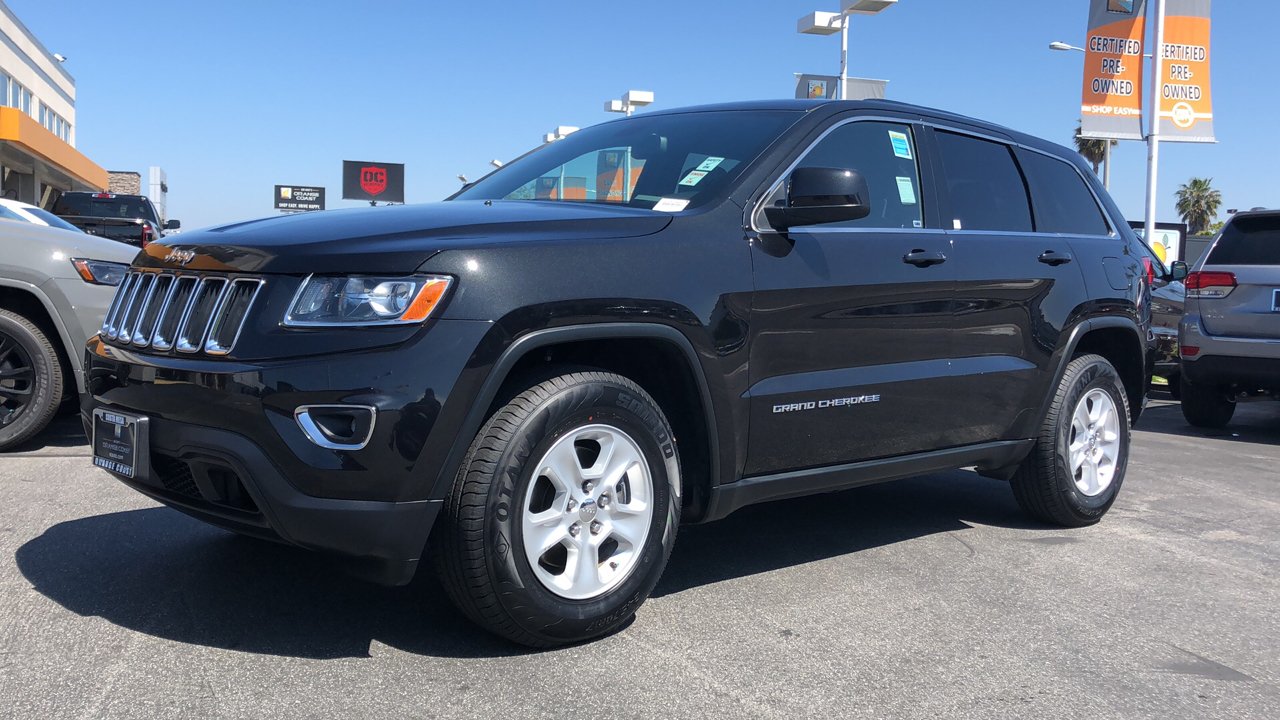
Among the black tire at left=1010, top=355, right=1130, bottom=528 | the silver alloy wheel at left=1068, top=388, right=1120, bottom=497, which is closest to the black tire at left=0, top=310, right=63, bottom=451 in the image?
the black tire at left=1010, top=355, right=1130, bottom=528

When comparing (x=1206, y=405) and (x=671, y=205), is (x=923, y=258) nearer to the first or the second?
(x=671, y=205)

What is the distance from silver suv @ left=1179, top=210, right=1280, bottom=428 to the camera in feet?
29.2

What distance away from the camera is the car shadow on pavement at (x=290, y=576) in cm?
353

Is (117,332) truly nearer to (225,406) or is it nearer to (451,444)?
(225,406)

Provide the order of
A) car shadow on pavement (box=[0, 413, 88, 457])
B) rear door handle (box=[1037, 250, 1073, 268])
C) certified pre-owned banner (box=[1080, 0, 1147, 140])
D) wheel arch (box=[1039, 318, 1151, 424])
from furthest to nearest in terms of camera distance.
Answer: certified pre-owned banner (box=[1080, 0, 1147, 140]), car shadow on pavement (box=[0, 413, 88, 457]), wheel arch (box=[1039, 318, 1151, 424]), rear door handle (box=[1037, 250, 1073, 268])

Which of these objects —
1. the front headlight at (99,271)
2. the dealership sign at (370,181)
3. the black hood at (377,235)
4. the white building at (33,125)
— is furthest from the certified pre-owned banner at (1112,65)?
the white building at (33,125)

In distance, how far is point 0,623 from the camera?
3.53 metres

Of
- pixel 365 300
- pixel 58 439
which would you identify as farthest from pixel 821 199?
pixel 58 439

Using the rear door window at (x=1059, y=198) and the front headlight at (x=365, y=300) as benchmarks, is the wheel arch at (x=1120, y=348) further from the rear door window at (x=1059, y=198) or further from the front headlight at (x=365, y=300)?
the front headlight at (x=365, y=300)

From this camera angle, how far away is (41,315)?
6.30 meters

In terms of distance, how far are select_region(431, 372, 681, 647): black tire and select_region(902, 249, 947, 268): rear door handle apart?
1438mm

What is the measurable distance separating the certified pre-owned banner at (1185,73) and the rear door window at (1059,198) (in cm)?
1330

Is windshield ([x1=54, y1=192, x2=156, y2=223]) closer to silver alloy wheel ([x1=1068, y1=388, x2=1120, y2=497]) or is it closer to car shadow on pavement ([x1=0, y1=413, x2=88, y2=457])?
car shadow on pavement ([x1=0, y1=413, x2=88, y2=457])

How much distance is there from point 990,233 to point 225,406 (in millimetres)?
3280
